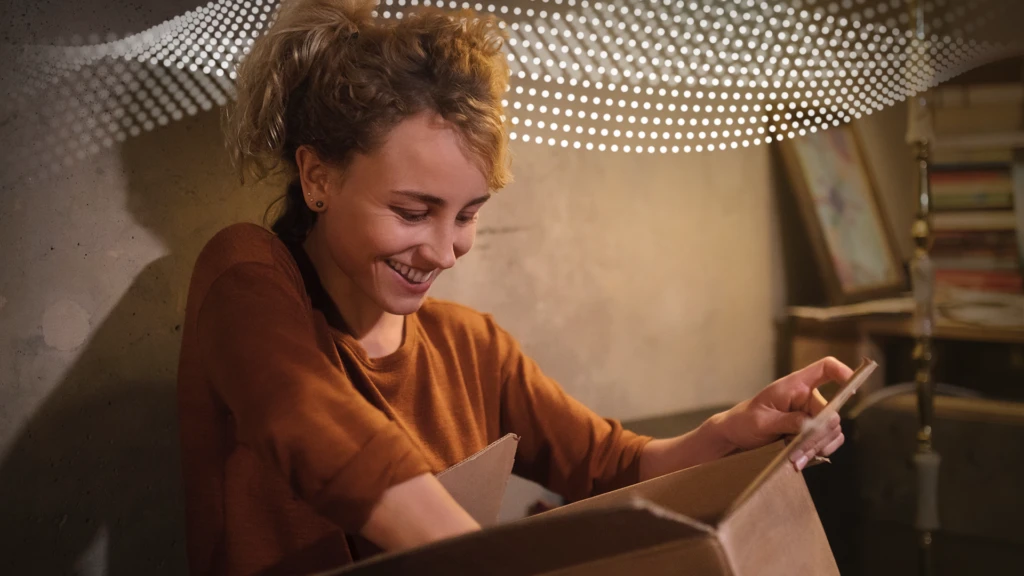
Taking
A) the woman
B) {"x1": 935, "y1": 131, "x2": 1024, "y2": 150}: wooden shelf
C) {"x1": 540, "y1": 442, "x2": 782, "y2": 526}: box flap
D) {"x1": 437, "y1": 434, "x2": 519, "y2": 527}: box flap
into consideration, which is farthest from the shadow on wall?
{"x1": 935, "y1": 131, "x2": 1024, "y2": 150}: wooden shelf

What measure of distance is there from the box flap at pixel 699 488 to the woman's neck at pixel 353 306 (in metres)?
0.30

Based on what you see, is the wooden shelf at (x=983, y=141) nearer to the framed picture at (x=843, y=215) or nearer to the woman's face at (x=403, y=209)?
the framed picture at (x=843, y=215)

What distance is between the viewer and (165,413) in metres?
1.04

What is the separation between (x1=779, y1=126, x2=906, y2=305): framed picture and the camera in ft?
5.50

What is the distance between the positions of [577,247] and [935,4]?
3.17 ft

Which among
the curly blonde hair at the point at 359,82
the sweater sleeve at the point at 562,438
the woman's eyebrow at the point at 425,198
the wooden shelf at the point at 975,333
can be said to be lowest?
the wooden shelf at the point at 975,333

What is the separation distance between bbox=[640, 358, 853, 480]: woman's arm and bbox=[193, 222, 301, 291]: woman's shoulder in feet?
1.73

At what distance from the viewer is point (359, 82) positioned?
84cm

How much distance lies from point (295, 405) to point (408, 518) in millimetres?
129

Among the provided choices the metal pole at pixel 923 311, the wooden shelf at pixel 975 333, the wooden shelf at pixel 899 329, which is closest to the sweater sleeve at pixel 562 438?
the wooden shelf at pixel 899 329

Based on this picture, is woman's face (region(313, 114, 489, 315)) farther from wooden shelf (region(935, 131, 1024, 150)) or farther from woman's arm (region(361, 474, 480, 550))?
wooden shelf (region(935, 131, 1024, 150))

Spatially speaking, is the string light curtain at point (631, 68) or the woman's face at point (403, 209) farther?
the string light curtain at point (631, 68)

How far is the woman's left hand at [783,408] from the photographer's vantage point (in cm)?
92

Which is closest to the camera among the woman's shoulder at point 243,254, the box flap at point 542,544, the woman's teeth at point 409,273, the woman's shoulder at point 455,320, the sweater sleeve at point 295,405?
the box flap at point 542,544
